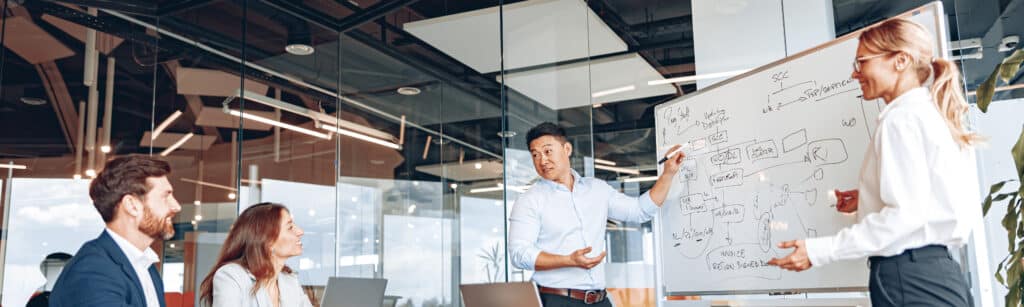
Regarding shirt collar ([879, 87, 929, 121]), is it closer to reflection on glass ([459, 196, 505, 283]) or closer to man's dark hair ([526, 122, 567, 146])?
man's dark hair ([526, 122, 567, 146])

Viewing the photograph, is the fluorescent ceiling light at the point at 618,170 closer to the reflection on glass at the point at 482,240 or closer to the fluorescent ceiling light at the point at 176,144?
the reflection on glass at the point at 482,240

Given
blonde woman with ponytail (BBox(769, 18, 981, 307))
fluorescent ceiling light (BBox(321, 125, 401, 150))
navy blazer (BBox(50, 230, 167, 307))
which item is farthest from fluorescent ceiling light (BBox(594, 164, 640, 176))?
navy blazer (BBox(50, 230, 167, 307))

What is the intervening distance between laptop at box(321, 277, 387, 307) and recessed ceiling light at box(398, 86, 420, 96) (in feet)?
7.42

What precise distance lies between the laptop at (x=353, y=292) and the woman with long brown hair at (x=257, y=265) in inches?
4.5

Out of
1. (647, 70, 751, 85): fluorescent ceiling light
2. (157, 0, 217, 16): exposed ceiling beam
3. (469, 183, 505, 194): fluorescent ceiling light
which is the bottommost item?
(469, 183, 505, 194): fluorescent ceiling light

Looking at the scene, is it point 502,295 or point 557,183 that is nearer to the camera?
point 502,295

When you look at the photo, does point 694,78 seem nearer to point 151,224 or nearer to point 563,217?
point 563,217

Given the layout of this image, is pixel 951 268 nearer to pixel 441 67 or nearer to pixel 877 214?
pixel 877 214

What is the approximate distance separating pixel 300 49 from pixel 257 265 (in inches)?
124

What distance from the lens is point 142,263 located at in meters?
2.32

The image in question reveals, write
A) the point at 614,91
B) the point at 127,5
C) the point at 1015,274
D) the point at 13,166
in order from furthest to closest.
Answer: the point at 127,5
the point at 13,166
the point at 614,91
the point at 1015,274

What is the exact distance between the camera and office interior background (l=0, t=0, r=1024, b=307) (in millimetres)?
4043

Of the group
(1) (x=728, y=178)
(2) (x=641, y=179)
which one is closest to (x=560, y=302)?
(1) (x=728, y=178)

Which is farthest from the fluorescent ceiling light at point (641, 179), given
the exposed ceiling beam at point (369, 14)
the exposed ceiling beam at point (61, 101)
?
the exposed ceiling beam at point (61, 101)
